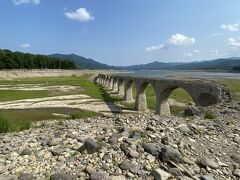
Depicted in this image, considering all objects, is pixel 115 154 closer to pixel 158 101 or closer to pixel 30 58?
pixel 158 101

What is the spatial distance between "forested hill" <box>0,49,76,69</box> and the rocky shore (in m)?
128

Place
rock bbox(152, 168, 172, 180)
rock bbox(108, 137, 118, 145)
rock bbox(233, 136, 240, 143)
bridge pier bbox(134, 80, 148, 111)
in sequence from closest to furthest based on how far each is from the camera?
rock bbox(152, 168, 172, 180), rock bbox(108, 137, 118, 145), rock bbox(233, 136, 240, 143), bridge pier bbox(134, 80, 148, 111)

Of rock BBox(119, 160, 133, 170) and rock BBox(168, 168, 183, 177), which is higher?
rock BBox(119, 160, 133, 170)

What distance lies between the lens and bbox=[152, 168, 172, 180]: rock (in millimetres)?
8312

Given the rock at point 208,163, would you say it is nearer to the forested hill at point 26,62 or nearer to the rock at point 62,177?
the rock at point 62,177

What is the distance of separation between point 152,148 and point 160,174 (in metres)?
1.51

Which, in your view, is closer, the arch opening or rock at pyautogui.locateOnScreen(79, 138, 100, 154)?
rock at pyautogui.locateOnScreen(79, 138, 100, 154)

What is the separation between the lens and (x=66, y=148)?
9.93 m

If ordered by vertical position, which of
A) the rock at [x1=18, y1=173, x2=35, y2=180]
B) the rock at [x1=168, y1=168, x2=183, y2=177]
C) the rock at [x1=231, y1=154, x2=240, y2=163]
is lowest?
the rock at [x1=231, y1=154, x2=240, y2=163]

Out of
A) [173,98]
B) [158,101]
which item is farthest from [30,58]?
[158,101]

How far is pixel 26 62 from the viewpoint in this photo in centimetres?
14500

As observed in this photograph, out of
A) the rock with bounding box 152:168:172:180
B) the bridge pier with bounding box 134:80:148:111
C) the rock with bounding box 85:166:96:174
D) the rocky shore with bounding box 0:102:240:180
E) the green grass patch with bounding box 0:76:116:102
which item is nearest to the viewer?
the rock with bounding box 152:168:172:180

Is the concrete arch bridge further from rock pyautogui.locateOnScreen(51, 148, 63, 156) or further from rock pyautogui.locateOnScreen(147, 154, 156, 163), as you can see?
rock pyautogui.locateOnScreen(51, 148, 63, 156)

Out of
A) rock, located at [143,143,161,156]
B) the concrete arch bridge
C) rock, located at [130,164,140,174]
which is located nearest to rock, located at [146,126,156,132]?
rock, located at [143,143,161,156]
